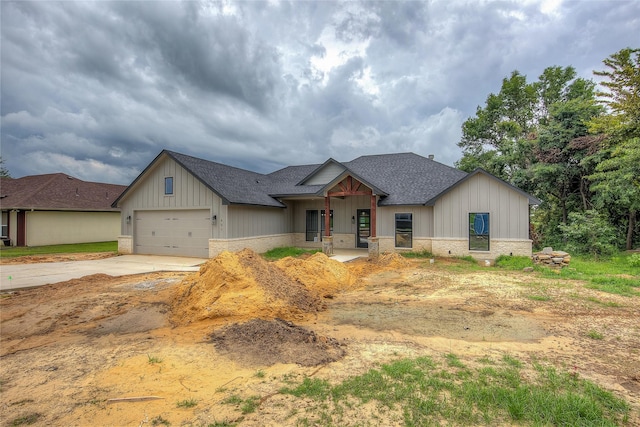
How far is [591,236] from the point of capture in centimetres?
1486

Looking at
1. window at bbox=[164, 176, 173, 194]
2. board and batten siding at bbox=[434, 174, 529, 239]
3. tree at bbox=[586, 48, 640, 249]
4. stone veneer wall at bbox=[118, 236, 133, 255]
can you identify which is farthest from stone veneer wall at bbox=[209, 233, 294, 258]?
tree at bbox=[586, 48, 640, 249]

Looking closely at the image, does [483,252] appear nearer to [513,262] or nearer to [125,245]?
[513,262]

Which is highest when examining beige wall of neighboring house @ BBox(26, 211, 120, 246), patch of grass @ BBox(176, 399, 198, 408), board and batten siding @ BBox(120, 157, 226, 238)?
board and batten siding @ BBox(120, 157, 226, 238)

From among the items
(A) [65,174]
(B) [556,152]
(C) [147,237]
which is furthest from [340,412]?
(A) [65,174]

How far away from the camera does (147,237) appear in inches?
682

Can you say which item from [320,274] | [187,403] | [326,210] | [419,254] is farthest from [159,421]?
[419,254]

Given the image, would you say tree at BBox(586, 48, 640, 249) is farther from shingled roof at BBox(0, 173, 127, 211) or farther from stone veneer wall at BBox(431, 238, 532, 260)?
shingled roof at BBox(0, 173, 127, 211)

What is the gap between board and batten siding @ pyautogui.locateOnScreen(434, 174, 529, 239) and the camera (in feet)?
45.5

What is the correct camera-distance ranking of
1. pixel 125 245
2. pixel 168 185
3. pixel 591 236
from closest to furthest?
pixel 591 236 < pixel 168 185 < pixel 125 245

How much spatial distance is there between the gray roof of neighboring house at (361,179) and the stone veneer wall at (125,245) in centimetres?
219

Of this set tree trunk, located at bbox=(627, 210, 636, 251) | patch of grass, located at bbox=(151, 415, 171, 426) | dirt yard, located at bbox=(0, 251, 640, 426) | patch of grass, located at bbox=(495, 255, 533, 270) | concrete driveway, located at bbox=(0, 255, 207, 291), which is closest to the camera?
patch of grass, located at bbox=(151, 415, 171, 426)

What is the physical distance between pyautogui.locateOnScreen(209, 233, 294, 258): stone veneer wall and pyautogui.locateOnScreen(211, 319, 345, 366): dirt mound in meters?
9.35

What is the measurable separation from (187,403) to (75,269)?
1222 centimetres

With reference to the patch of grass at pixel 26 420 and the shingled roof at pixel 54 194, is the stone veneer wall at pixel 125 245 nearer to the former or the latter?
the shingled roof at pixel 54 194
